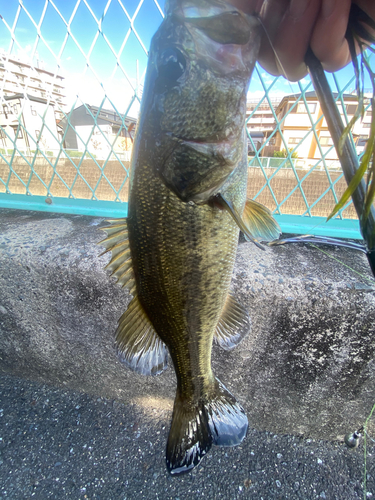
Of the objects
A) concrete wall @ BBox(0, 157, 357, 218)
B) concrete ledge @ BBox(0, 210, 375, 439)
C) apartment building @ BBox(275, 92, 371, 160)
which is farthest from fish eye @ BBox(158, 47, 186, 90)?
concrete wall @ BBox(0, 157, 357, 218)

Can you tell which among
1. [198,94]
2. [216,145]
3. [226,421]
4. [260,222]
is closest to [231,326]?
[226,421]

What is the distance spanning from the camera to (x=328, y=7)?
0.64m

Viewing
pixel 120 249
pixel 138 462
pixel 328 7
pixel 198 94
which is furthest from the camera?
pixel 138 462

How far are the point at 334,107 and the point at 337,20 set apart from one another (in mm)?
207

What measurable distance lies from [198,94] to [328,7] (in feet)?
1.29

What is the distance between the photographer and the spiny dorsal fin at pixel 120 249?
3.59 feet

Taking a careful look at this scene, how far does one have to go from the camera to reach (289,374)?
177cm

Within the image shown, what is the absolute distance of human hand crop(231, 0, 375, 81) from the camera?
0.65 meters

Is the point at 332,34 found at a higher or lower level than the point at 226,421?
higher

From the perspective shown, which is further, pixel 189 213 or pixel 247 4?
pixel 189 213

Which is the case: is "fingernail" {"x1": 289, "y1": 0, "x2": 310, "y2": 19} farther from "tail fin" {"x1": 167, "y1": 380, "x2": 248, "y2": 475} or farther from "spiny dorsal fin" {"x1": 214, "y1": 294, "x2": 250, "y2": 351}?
"tail fin" {"x1": 167, "y1": 380, "x2": 248, "y2": 475}

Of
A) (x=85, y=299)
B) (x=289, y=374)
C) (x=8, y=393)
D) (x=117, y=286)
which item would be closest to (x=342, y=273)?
(x=289, y=374)

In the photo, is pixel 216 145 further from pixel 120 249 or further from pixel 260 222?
pixel 120 249

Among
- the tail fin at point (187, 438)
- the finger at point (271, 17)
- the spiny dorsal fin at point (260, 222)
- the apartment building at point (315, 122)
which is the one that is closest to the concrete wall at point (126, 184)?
the apartment building at point (315, 122)
